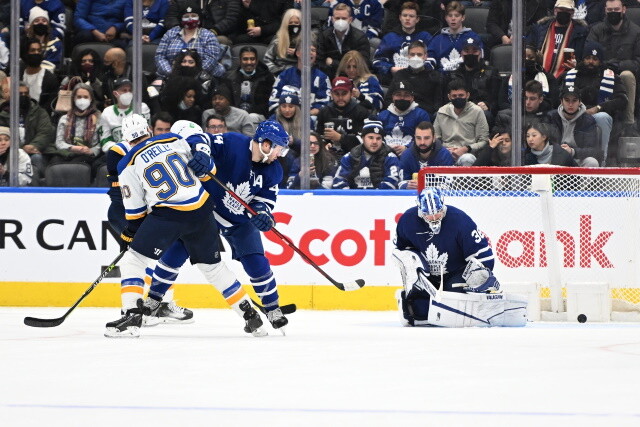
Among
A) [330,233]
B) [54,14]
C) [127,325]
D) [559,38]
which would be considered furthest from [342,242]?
[127,325]

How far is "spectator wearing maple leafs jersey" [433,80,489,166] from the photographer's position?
8.31 metres

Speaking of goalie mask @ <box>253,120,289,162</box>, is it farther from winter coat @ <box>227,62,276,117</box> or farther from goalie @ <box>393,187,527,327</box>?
winter coat @ <box>227,62,276,117</box>

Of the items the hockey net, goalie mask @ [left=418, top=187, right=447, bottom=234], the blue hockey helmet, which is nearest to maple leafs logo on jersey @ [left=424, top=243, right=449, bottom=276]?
goalie mask @ [left=418, top=187, right=447, bottom=234]

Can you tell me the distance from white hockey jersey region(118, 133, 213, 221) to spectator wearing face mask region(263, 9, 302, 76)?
106 inches

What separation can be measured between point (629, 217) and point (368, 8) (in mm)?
2314

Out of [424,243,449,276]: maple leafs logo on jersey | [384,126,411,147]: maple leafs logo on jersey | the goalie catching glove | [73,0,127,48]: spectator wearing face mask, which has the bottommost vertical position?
the goalie catching glove

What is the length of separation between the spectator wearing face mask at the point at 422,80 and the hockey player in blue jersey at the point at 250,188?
7.40 ft

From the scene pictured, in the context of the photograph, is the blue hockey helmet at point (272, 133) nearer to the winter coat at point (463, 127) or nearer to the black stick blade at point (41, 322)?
the black stick blade at point (41, 322)

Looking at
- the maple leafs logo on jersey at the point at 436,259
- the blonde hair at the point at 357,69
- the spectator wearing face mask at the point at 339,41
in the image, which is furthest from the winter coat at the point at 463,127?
the maple leafs logo on jersey at the point at 436,259

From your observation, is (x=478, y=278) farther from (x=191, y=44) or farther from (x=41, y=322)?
(x=191, y=44)

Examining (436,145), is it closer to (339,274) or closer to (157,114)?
(339,274)

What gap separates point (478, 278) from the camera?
23.1 feet

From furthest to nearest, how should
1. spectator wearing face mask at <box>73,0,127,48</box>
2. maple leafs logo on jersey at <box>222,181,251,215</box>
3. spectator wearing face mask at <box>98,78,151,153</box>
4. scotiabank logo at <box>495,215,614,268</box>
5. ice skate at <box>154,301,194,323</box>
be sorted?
spectator wearing face mask at <box>73,0,127,48</box> → spectator wearing face mask at <box>98,78,151,153</box> → scotiabank logo at <box>495,215,614,268</box> → ice skate at <box>154,301,194,323</box> → maple leafs logo on jersey at <box>222,181,251,215</box>

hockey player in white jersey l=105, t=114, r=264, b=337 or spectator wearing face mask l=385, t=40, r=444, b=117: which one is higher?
spectator wearing face mask l=385, t=40, r=444, b=117
